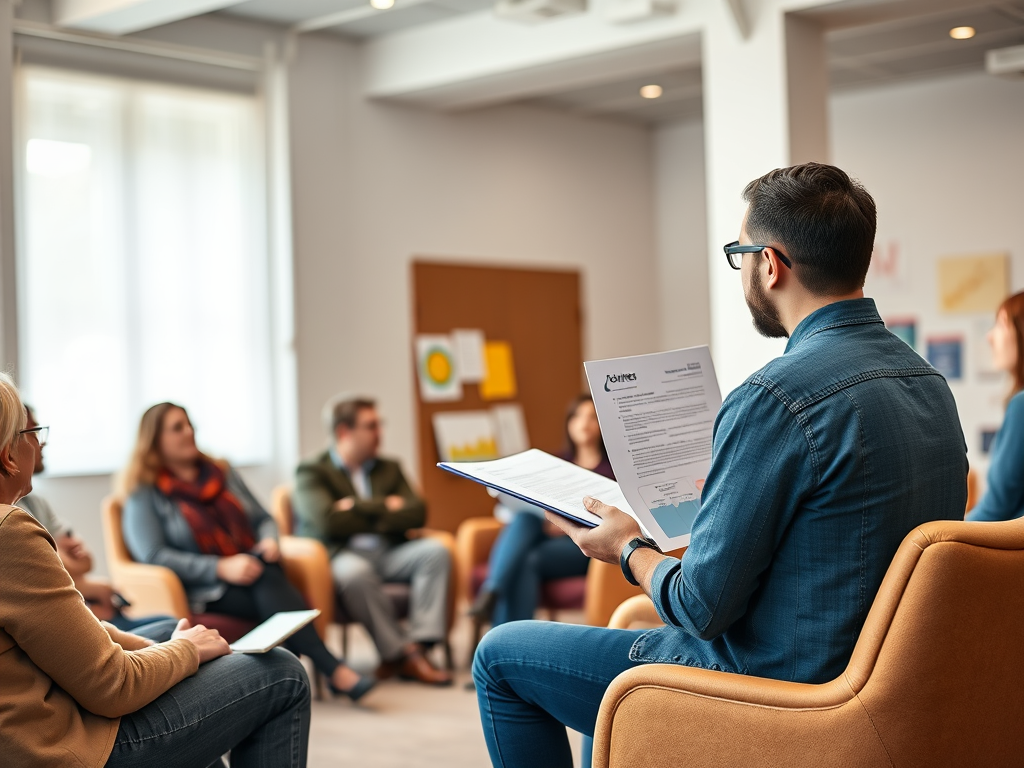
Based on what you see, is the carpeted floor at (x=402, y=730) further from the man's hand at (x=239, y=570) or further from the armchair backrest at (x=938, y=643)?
the armchair backrest at (x=938, y=643)

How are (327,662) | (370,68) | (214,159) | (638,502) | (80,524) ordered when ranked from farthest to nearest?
(370,68)
(214,159)
(80,524)
(327,662)
(638,502)

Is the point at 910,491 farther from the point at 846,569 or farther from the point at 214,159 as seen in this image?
the point at 214,159

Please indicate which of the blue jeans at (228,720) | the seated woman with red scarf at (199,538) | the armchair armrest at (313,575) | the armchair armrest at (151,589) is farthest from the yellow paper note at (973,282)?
the blue jeans at (228,720)

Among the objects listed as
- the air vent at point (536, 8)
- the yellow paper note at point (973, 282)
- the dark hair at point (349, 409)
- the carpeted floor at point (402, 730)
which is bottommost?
the carpeted floor at point (402, 730)

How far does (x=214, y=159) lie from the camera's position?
5777 millimetres


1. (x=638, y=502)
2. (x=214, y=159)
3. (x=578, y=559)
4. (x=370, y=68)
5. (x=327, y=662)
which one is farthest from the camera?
(x=370, y=68)

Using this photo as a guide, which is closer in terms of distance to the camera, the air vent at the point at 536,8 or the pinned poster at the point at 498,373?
the air vent at the point at 536,8

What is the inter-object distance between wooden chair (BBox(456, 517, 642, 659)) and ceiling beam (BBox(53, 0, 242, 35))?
2.54 meters

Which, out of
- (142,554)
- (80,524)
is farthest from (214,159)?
(142,554)

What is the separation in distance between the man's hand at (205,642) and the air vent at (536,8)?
351cm

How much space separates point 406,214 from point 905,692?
521 cm

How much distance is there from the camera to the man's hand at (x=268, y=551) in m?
4.34

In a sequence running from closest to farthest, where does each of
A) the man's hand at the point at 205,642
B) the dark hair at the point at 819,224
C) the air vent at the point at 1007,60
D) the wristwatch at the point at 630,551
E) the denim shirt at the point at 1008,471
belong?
the dark hair at the point at 819,224
the wristwatch at the point at 630,551
the man's hand at the point at 205,642
the denim shirt at the point at 1008,471
the air vent at the point at 1007,60

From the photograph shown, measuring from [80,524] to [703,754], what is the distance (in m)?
4.16
